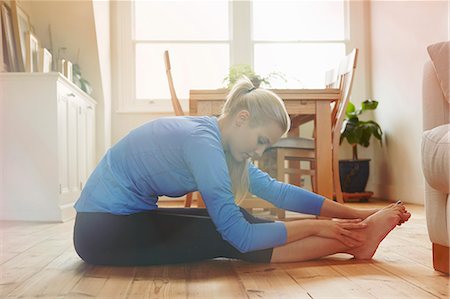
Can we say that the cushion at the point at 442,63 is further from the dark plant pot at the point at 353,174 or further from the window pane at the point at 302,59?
the window pane at the point at 302,59

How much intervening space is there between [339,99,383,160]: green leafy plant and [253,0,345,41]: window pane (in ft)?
2.60

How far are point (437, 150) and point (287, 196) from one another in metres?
0.63

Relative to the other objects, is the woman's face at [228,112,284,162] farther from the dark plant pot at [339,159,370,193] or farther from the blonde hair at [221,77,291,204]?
the dark plant pot at [339,159,370,193]

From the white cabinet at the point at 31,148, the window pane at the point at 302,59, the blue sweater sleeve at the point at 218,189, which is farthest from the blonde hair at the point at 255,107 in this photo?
the window pane at the point at 302,59

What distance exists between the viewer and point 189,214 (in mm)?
1999

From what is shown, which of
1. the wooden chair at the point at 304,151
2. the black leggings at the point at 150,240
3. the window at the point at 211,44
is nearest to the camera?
the black leggings at the point at 150,240

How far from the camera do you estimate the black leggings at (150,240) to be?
182 cm

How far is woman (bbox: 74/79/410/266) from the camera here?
173 centimetres

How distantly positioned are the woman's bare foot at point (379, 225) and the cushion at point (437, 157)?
0.96ft

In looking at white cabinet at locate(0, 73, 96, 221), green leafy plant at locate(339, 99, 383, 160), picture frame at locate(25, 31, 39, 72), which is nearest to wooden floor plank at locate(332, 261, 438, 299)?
white cabinet at locate(0, 73, 96, 221)

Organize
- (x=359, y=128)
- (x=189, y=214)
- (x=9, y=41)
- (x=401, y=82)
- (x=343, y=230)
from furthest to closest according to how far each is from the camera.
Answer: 1. (x=359, y=128)
2. (x=401, y=82)
3. (x=9, y=41)
4. (x=189, y=214)
5. (x=343, y=230)

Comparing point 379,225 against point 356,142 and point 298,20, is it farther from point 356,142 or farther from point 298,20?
point 298,20

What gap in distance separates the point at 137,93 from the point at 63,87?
176 centimetres

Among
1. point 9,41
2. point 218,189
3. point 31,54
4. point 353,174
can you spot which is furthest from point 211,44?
point 218,189
